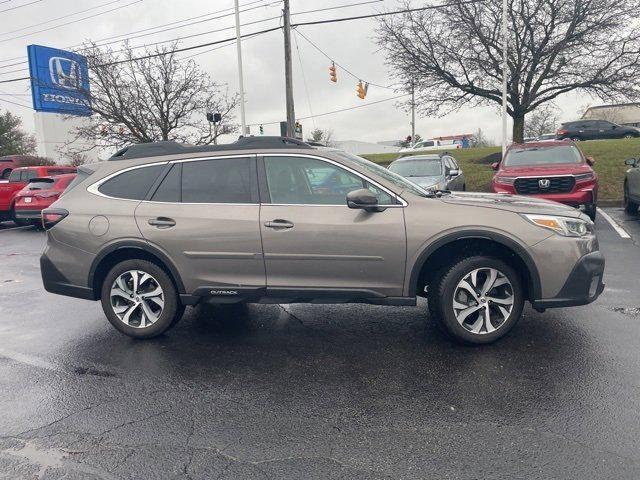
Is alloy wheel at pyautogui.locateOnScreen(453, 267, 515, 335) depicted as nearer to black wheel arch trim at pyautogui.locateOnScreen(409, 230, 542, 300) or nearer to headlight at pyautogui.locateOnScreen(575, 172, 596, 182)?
black wheel arch trim at pyautogui.locateOnScreen(409, 230, 542, 300)

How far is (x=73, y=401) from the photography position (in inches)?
142

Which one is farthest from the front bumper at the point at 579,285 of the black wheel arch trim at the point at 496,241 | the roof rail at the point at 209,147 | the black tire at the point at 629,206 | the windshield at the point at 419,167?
the black tire at the point at 629,206

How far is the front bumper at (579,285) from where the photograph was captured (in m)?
4.03

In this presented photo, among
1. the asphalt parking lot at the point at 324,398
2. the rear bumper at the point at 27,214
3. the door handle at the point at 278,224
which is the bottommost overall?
the asphalt parking lot at the point at 324,398

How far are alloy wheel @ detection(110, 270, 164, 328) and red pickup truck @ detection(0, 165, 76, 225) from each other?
1207 centimetres

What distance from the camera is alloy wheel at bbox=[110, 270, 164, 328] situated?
185 inches

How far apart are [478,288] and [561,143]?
322 inches

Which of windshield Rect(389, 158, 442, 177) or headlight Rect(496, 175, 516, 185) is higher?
windshield Rect(389, 158, 442, 177)

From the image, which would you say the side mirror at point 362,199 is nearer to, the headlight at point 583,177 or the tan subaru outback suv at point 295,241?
the tan subaru outback suv at point 295,241

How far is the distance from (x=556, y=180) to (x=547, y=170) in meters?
0.30

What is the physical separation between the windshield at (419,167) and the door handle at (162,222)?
787 centimetres

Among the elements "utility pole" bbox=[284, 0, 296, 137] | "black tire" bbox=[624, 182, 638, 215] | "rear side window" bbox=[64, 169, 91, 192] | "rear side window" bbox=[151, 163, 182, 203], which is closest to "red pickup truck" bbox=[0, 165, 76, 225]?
"utility pole" bbox=[284, 0, 296, 137]

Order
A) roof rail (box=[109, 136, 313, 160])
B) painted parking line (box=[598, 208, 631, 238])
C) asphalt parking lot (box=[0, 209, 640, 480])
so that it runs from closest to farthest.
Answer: asphalt parking lot (box=[0, 209, 640, 480]), roof rail (box=[109, 136, 313, 160]), painted parking line (box=[598, 208, 631, 238])

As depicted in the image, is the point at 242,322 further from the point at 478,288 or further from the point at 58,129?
the point at 58,129
